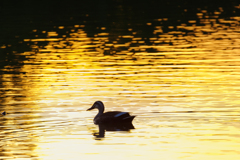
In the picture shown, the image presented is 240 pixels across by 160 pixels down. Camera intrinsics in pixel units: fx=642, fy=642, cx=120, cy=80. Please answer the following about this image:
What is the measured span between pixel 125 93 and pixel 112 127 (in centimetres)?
430

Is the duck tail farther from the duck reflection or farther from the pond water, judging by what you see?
the pond water

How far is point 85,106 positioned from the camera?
21859 mm

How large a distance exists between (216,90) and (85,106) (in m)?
5.18

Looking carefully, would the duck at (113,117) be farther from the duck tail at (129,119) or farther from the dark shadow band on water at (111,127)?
the dark shadow band on water at (111,127)

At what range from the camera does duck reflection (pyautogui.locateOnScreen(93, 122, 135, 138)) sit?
60.4 ft

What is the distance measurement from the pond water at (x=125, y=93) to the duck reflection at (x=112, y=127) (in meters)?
0.13

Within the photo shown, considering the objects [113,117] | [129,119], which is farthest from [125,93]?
[129,119]

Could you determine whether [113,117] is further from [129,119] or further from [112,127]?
[129,119]

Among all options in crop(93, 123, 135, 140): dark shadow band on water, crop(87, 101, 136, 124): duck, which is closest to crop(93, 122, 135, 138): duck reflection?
crop(93, 123, 135, 140): dark shadow band on water

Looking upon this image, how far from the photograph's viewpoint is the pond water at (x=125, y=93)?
16484 mm

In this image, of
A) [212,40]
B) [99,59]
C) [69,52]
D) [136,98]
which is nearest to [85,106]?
[136,98]

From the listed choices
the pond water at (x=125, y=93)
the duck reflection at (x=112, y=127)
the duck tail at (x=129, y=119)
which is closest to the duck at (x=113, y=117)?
the duck tail at (x=129, y=119)

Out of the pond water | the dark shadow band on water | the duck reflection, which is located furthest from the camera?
the duck reflection

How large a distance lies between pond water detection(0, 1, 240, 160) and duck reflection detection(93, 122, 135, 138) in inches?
5.0
